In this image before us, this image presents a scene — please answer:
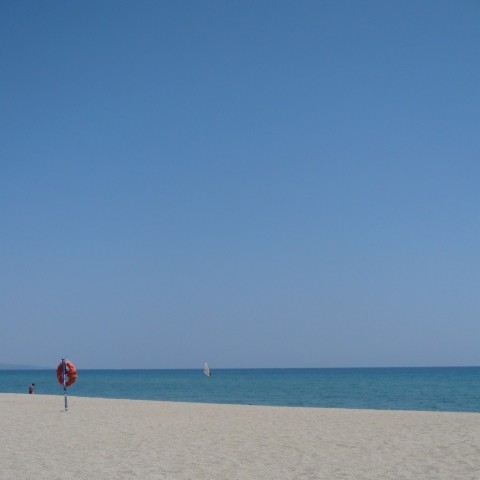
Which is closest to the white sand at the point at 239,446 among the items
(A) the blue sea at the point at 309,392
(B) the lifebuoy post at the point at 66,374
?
(B) the lifebuoy post at the point at 66,374

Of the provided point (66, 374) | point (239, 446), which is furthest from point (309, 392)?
point (239, 446)

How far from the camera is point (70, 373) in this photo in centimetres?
1827

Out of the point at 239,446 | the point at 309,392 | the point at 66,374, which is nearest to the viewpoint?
the point at 239,446

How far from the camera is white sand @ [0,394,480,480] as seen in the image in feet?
25.6

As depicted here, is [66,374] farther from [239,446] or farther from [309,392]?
[309,392]

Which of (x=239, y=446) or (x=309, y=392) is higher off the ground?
(x=239, y=446)

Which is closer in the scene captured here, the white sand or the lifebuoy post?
the white sand

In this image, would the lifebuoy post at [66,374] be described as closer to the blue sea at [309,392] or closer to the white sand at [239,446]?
the white sand at [239,446]

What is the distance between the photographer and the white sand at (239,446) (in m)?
7.79

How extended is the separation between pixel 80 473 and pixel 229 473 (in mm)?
2139

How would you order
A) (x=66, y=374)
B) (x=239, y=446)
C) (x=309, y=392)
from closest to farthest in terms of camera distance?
(x=239, y=446), (x=66, y=374), (x=309, y=392)

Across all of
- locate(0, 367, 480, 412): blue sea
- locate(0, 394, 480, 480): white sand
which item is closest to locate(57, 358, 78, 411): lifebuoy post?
locate(0, 394, 480, 480): white sand

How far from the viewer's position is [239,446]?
10.1 m

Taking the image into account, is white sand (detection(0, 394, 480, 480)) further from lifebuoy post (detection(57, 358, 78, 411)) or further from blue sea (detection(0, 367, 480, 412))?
blue sea (detection(0, 367, 480, 412))
